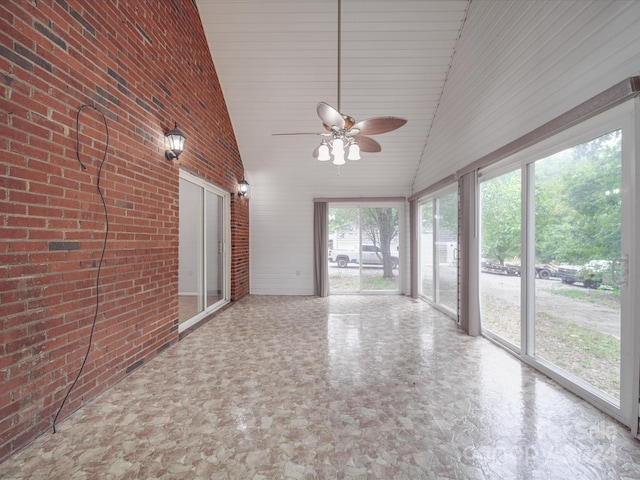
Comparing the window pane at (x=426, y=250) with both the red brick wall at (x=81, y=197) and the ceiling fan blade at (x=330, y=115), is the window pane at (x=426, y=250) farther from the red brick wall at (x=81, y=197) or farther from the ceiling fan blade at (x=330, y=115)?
the red brick wall at (x=81, y=197)

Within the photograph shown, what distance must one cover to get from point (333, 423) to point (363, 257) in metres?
4.31

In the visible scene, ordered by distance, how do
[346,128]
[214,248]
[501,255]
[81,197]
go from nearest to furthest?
[81,197] → [346,128] → [501,255] → [214,248]

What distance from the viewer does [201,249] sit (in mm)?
3896

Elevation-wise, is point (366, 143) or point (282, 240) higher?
point (366, 143)

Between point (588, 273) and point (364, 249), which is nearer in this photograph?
point (588, 273)

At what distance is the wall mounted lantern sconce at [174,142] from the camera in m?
2.79

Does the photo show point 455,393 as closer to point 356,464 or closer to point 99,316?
point 356,464

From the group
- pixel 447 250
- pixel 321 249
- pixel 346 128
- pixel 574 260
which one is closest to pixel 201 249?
pixel 321 249

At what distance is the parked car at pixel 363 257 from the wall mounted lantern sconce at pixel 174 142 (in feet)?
12.2

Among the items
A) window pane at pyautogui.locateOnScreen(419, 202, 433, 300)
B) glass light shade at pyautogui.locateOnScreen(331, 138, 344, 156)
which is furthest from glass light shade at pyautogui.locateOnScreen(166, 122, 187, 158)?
window pane at pyautogui.locateOnScreen(419, 202, 433, 300)

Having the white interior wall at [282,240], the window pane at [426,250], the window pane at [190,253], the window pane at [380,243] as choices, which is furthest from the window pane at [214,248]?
the window pane at [426,250]

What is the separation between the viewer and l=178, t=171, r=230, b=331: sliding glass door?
3.46 metres

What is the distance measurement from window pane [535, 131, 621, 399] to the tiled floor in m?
0.32

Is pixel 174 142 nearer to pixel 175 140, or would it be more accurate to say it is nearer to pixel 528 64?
pixel 175 140
